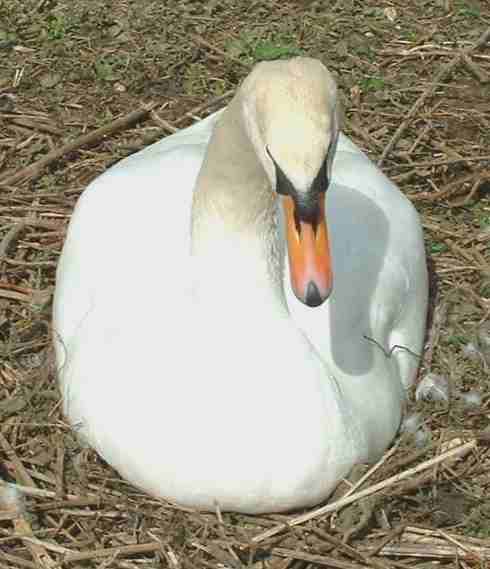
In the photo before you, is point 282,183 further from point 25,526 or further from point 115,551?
point 25,526

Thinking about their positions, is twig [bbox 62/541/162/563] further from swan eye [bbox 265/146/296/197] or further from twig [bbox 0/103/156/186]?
twig [bbox 0/103/156/186]

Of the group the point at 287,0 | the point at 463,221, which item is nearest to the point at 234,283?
the point at 463,221

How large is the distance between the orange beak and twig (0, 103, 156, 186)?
265 centimetres

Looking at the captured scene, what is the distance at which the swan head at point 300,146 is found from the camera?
10.1ft

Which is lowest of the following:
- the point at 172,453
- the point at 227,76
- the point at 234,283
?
the point at 227,76

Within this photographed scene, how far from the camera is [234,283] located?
3.81 meters

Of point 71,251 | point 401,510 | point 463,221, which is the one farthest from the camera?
point 463,221

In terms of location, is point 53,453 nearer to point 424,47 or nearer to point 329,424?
point 329,424

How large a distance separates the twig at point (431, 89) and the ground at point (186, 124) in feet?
0.04

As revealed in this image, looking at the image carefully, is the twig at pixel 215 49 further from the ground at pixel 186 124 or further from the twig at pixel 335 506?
the twig at pixel 335 506

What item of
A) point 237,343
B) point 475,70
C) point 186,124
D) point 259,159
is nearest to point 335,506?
point 237,343

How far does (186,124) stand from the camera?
20.0 ft

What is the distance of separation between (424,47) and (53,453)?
3.29 meters

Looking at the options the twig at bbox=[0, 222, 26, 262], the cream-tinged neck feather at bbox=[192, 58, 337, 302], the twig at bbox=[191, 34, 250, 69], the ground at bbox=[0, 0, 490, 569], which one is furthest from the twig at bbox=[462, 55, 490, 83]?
the cream-tinged neck feather at bbox=[192, 58, 337, 302]
